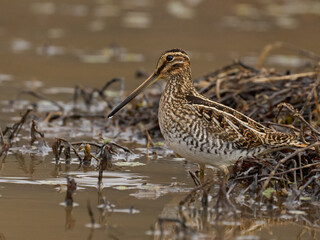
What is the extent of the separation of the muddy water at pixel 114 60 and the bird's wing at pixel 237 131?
65 centimetres

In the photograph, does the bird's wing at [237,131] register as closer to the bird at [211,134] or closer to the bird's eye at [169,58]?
the bird at [211,134]

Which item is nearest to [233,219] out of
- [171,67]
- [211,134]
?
[211,134]

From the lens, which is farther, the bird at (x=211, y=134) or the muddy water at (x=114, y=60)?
the bird at (x=211, y=134)

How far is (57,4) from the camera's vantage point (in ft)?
60.3

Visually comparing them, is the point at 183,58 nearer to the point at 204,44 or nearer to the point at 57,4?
the point at 204,44

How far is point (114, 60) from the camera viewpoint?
45.5ft

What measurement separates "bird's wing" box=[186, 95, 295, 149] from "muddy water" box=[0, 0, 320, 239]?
2.13 feet

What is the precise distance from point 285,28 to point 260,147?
33.9 ft

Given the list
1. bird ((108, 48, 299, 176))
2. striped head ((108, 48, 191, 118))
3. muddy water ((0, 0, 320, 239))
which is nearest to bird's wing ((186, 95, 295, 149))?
bird ((108, 48, 299, 176))

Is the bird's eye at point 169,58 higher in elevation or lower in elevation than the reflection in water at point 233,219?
higher

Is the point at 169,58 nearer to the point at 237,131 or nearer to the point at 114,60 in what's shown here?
the point at 237,131

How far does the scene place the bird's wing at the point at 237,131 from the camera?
6.82 m

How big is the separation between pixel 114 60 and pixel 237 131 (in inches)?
286

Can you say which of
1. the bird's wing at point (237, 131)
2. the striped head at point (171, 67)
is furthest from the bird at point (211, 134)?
the striped head at point (171, 67)
